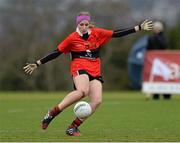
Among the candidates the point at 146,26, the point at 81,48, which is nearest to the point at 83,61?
the point at 81,48

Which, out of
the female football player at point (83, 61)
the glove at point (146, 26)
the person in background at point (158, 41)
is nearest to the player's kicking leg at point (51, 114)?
the female football player at point (83, 61)

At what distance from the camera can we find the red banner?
81.8 feet

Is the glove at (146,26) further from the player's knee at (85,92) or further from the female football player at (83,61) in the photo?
the player's knee at (85,92)

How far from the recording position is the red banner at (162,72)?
2492cm

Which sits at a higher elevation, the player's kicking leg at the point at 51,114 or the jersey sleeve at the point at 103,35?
the jersey sleeve at the point at 103,35

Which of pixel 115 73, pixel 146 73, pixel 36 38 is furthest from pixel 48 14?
pixel 146 73

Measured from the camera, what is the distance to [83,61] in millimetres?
12719

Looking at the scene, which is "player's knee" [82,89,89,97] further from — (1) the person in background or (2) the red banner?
(2) the red banner

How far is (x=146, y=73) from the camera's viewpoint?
25.4 metres

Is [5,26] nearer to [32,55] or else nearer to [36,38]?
[36,38]

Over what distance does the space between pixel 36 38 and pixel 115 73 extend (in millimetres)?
14436

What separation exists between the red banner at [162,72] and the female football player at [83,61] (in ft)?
39.4

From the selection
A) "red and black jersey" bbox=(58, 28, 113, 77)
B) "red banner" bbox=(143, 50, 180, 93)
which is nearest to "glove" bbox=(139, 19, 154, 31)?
"red and black jersey" bbox=(58, 28, 113, 77)

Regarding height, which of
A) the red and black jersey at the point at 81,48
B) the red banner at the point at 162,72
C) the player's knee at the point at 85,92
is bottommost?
the red banner at the point at 162,72
